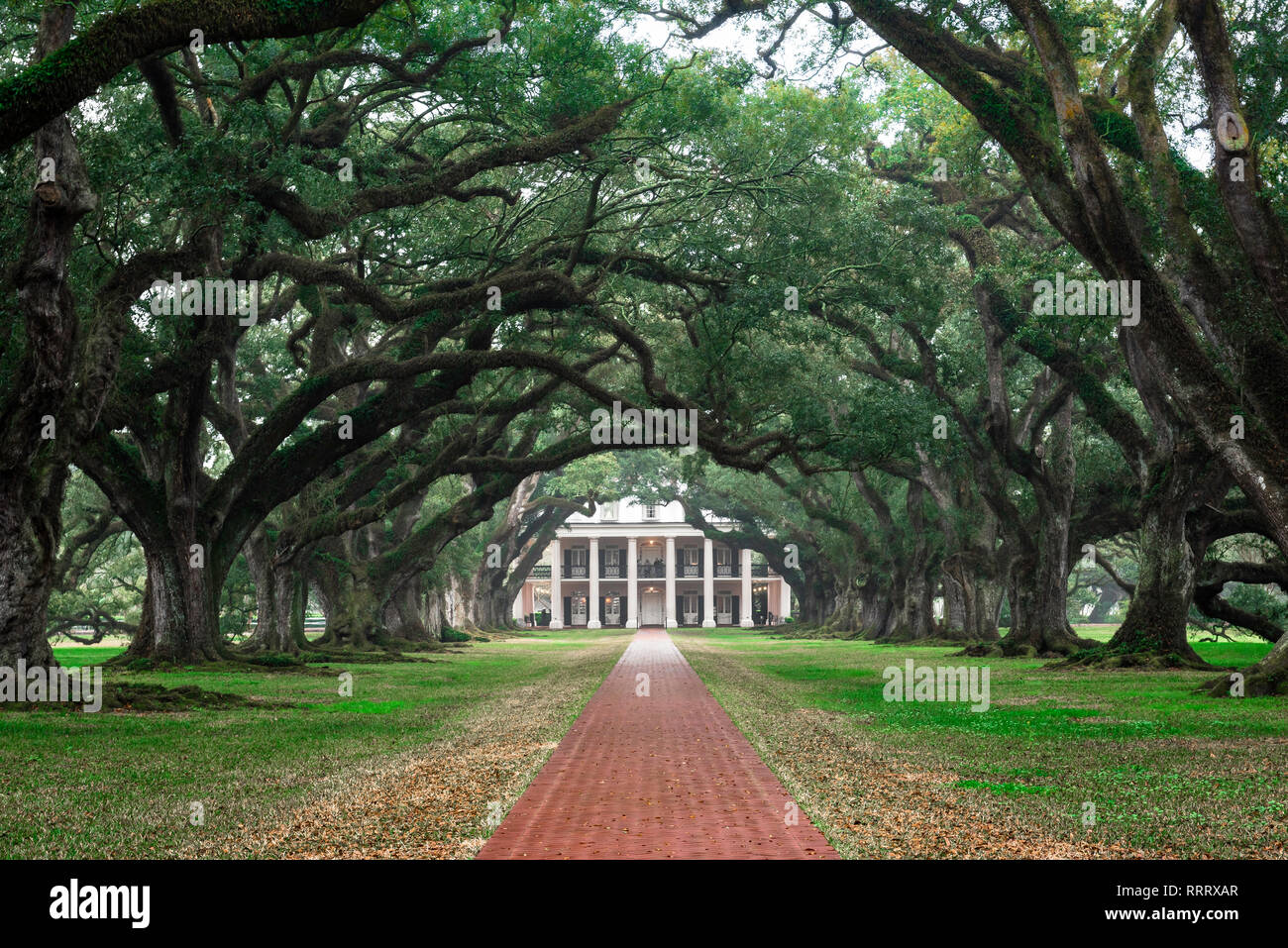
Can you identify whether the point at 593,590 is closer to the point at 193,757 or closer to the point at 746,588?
the point at 746,588

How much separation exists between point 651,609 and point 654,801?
75057mm

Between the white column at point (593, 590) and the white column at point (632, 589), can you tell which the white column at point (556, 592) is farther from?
the white column at point (632, 589)

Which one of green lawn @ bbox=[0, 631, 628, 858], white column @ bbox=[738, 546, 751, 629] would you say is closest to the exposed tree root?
green lawn @ bbox=[0, 631, 628, 858]

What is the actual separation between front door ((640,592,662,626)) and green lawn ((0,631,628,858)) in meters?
63.2

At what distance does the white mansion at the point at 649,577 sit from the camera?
258 ft

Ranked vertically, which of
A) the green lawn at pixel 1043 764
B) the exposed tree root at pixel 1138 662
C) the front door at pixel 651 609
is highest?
the green lawn at pixel 1043 764

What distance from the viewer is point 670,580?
3068 inches

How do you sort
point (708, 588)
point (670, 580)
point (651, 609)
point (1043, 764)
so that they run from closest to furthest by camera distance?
point (1043, 764) < point (670, 580) < point (708, 588) < point (651, 609)

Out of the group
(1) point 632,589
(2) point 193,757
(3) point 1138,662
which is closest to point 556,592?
(1) point 632,589

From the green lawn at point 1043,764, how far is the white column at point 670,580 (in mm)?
59125

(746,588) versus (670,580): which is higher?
(670,580)

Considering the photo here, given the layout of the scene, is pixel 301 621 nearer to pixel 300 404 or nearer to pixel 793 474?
pixel 300 404

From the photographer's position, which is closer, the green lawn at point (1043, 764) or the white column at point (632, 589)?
the green lawn at point (1043, 764)

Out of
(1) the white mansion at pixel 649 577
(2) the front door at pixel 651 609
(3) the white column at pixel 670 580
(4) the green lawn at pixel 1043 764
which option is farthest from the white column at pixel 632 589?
(4) the green lawn at pixel 1043 764
